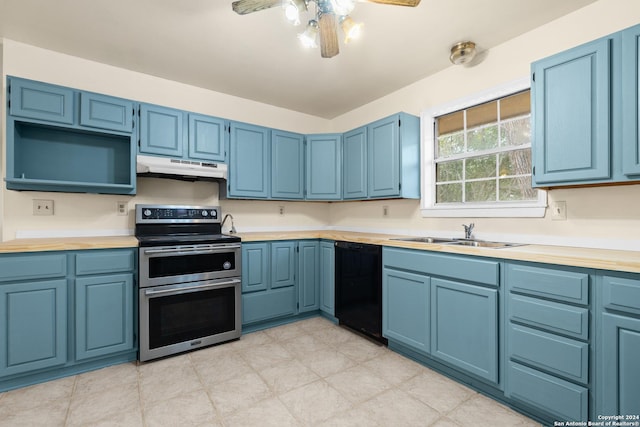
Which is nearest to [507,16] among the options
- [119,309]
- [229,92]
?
[229,92]

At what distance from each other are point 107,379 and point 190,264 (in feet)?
3.09

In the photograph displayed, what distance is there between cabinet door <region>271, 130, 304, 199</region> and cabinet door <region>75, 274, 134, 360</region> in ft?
5.58

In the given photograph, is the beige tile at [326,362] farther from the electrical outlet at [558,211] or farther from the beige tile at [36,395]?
the electrical outlet at [558,211]

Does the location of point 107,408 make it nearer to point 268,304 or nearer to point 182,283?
point 182,283

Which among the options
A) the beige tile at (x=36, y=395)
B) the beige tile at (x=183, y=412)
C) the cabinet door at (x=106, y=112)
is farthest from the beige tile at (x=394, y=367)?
the cabinet door at (x=106, y=112)

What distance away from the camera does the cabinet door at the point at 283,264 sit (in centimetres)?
305

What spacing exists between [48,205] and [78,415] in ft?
5.58

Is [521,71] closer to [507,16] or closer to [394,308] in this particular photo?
[507,16]

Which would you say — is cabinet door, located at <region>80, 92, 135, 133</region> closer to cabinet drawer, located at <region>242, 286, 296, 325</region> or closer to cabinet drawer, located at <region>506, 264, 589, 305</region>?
cabinet drawer, located at <region>242, 286, 296, 325</region>

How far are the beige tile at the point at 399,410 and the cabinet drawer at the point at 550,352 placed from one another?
1.99 ft

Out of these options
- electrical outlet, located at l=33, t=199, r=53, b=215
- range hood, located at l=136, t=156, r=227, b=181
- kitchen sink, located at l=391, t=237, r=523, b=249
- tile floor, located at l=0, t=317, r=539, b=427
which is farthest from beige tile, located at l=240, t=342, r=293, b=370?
electrical outlet, located at l=33, t=199, r=53, b=215

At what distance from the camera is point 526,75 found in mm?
2248

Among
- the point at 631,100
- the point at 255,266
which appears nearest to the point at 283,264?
the point at 255,266

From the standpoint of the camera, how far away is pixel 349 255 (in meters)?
2.92
